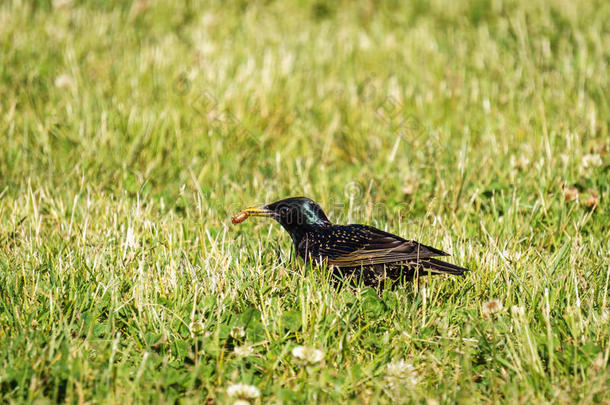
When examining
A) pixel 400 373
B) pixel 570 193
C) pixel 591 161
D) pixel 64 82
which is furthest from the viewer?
pixel 64 82

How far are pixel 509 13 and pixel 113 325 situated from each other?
23.0ft

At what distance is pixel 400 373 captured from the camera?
3.21 meters

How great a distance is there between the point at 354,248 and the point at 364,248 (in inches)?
3.1

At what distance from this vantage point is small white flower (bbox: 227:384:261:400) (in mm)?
2986

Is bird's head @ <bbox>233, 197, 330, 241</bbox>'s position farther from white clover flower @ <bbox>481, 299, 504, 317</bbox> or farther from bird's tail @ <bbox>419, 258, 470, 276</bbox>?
white clover flower @ <bbox>481, 299, 504, 317</bbox>

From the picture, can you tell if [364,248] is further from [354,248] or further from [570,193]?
[570,193]

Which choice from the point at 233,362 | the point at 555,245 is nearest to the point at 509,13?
the point at 555,245

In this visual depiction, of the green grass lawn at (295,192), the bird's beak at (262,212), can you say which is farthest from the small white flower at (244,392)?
the bird's beak at (262,212)

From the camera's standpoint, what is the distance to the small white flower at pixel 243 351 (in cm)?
323

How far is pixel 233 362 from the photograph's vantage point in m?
3.21

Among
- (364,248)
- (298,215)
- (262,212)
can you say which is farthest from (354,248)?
(262,212)

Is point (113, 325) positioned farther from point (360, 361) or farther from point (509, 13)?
point (509, 13)

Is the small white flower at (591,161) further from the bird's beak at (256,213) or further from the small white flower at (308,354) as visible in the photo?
the small white flower at (308,354)

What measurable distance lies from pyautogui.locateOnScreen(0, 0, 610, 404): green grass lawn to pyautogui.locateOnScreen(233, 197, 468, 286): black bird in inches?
6.0
